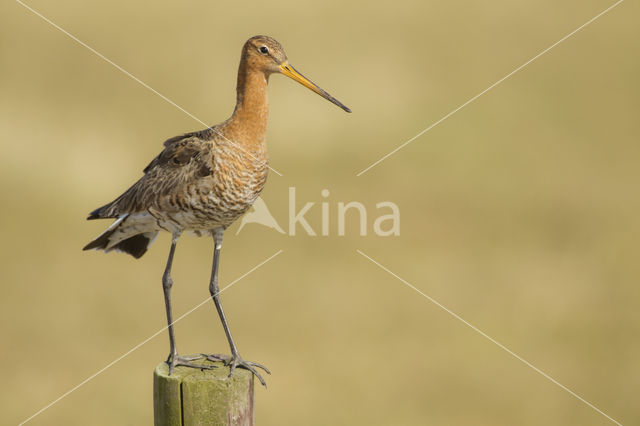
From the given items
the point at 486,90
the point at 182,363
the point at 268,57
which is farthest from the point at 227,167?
the point at 486,90

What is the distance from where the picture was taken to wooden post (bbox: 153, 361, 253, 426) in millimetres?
6059

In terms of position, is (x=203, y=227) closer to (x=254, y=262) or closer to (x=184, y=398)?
(x=184, y=398)

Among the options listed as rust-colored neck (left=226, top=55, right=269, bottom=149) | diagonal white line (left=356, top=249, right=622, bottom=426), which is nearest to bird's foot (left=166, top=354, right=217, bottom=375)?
rust-colored neck (left=226, top=55, right=269, bottom=149)

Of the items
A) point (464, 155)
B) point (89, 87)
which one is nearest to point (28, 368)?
point (89, 87)

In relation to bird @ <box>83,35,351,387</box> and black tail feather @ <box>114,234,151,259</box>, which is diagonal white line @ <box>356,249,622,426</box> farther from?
bird @ <box>83,35,351,387</box>

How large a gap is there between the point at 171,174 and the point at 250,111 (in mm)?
830

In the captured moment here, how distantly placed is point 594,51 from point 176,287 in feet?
41.6

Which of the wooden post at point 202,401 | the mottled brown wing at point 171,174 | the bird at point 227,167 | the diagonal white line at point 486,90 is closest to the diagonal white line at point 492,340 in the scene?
the diagonal white line at point 486,90

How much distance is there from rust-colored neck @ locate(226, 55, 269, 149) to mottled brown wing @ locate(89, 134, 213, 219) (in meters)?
0.29

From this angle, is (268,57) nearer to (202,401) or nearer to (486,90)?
(202,401)

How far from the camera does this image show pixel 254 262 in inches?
677

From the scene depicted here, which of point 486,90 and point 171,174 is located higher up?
point 486,90

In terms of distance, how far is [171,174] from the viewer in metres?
7.25

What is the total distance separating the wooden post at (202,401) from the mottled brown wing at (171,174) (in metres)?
1.57
